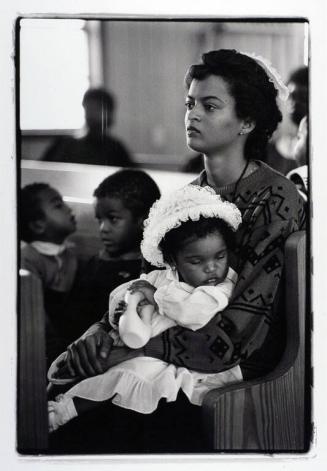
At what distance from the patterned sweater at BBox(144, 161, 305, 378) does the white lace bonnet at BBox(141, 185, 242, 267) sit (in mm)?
40

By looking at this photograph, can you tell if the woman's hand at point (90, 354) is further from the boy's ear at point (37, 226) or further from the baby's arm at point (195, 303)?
the boy's ear at point (37, 226)

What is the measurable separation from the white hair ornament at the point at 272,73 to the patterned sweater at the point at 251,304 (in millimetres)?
184

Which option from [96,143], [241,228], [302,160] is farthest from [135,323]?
[302,160]

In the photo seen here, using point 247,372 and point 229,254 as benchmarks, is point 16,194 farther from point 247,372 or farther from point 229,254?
point 247,372

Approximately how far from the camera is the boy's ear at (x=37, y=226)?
1333 mm

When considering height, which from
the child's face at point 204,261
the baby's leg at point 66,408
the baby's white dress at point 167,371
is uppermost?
the child's face at point 204,261

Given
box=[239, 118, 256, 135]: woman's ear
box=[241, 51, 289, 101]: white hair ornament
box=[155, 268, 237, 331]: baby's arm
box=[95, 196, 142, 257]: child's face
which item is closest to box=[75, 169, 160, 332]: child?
box=[95, 196, 142, 257]: child's face

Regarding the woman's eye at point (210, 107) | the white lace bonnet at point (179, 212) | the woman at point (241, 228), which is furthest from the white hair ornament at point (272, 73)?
the white lace bonnet at point (179, 212)

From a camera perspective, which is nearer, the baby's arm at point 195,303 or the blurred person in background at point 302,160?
the baby's arm at point 195,303

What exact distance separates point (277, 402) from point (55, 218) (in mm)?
640

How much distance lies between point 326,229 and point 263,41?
17.5 inches

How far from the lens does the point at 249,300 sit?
1268mm

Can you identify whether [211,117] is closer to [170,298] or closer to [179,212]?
[179,212]

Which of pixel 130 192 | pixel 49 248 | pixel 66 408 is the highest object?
pixel 130 192
